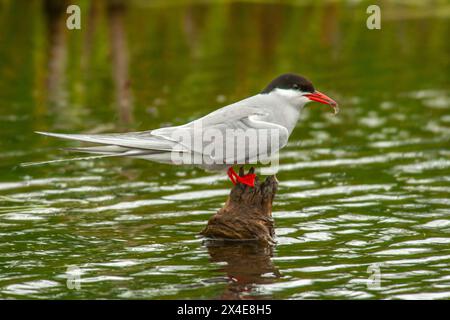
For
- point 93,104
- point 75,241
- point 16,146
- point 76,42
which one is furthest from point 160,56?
point 75,241

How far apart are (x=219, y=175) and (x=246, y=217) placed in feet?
7.90

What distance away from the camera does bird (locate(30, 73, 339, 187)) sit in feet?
23.2

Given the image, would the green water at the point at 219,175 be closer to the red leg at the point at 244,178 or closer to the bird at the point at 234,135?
the red leg at the point at 244,178

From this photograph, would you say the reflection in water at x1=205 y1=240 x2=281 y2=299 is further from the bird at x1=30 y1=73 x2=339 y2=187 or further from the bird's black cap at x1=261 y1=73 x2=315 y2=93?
the bird's black cap at x1=261 y1=73 x2=315 y2=93

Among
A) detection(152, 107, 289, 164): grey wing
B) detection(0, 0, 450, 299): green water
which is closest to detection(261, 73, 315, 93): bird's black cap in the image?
detection(152, 107, 289, 164): grey wing

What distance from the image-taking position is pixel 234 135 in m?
7.17

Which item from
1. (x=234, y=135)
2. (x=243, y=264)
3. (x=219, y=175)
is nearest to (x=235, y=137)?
(x=234, y=135)

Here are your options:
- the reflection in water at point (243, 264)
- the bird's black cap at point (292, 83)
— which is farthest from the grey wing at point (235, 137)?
the reflection in water at point (243, 264)

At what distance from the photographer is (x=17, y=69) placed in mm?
14859

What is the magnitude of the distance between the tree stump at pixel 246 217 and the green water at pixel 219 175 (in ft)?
0.51

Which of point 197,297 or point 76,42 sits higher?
point 76,42
